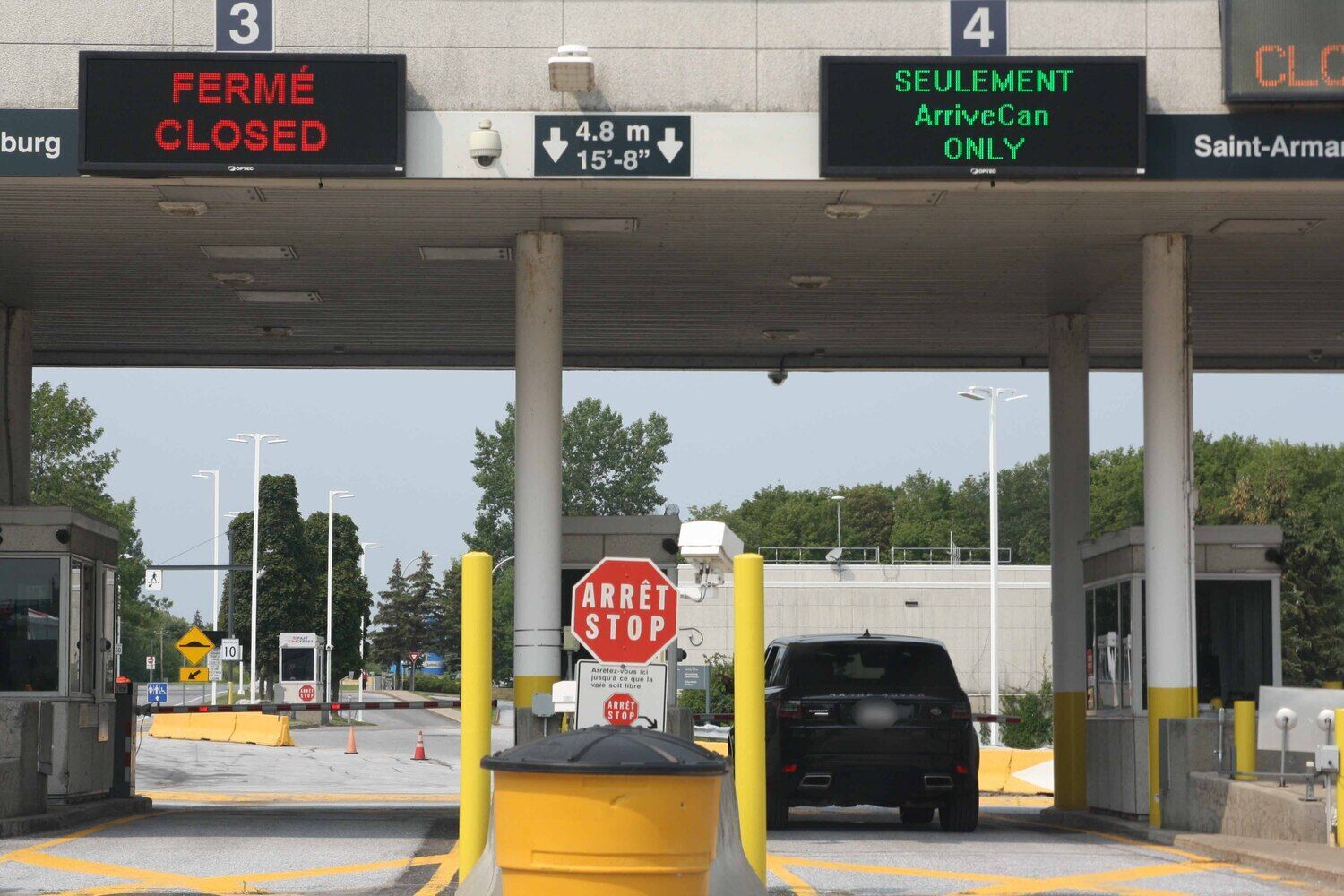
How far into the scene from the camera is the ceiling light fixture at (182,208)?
15266mm

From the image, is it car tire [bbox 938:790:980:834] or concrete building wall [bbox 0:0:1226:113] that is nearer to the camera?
concrete building wall [bbox 0:0:1226:113]

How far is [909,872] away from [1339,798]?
329 cm

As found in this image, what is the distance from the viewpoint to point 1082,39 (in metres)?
14.3

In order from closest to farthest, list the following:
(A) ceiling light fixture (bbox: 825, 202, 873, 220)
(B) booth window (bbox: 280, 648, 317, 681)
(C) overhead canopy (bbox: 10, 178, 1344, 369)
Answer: (C) overhead canopy (bbox: 10, 178, 1344, 369) → (A) ceiling light fixture (bbox: 825, 202, 873, 220) → (B) booth window (bbox: 280, 648, 317, 681)

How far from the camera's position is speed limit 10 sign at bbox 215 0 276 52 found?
14.2 meters

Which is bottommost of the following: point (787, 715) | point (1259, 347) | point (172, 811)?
point (172, 811)

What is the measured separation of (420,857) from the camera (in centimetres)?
1370

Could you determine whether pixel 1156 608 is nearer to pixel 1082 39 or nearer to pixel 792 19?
pixel 1082 39

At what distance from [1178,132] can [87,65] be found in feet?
27.0

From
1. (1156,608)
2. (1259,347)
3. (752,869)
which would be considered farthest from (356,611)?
(752,869)

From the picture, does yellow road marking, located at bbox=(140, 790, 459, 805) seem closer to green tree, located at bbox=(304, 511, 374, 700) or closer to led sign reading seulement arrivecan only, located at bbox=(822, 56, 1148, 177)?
led sign reading seulement arrivecan only, located at bbox=(822, 56, 1148, 177)

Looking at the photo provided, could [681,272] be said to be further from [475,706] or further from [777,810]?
[475,706]

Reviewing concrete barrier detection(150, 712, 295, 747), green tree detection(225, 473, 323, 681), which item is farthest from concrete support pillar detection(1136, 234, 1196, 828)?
green tree detection(225, 473, 323, 681)

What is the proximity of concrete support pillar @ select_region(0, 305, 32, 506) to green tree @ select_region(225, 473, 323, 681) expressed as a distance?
2674 inches
